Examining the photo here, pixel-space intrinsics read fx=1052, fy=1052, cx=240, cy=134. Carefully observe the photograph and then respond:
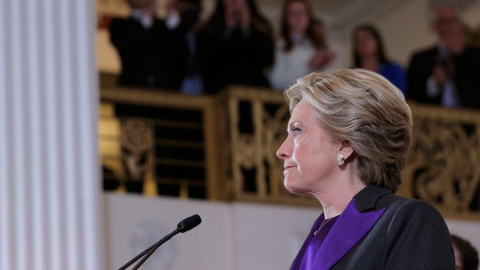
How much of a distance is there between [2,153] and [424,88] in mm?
5571

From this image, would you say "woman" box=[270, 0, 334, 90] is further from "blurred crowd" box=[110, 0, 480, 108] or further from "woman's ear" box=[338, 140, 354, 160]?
"woman's ear" box=[338, 140, 354, 160]

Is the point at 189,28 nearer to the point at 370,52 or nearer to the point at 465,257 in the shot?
the point at 370,52

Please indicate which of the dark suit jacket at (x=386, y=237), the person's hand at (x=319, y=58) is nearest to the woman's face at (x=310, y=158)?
the dark suit jacket at (x=386, y=237)

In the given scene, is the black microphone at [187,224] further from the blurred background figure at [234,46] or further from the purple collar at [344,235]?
the blurred background figure at [234,46]

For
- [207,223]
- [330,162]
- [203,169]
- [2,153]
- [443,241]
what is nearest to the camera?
[443,241]

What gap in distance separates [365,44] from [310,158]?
769 cm

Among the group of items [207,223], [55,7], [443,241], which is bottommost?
[207,223]

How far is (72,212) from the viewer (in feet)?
18.2

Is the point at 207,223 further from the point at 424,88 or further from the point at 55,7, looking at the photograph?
the point at 424,88

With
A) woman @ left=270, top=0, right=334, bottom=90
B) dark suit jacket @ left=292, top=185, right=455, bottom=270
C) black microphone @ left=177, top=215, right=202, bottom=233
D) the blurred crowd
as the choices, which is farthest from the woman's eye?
woman @ left=270, top=0, right=334, bottom=90

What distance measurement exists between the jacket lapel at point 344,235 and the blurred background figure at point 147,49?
652cm

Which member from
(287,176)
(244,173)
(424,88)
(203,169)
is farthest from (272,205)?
(287,176)

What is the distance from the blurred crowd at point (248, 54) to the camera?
9.01 m

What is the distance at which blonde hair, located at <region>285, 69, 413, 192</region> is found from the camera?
2566 millimetres
